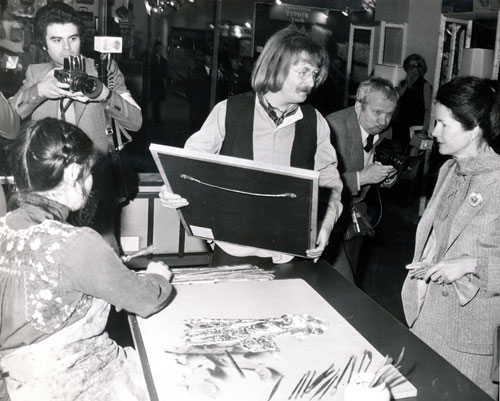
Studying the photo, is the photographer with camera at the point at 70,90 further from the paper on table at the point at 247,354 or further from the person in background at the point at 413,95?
the person in background at the point at 413,95

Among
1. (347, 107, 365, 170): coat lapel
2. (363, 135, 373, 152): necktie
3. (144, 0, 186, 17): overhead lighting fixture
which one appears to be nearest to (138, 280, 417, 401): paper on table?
(347, 107, 365, 170): coat lapel

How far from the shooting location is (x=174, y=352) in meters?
1.35

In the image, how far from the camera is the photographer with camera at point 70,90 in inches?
88.4

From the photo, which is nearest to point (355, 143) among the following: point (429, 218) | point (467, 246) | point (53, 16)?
point (429, 218)

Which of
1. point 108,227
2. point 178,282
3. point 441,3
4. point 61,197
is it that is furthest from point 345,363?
point 441,3

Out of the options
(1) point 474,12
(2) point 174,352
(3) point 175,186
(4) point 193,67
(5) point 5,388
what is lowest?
(5) point 5,388

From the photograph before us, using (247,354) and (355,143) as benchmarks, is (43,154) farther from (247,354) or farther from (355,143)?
(355,143)

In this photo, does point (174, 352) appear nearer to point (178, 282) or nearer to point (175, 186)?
point (178, 282)

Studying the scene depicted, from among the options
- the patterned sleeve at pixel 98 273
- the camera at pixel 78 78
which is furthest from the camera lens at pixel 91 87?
the patterned sleeve at pixel 98 273

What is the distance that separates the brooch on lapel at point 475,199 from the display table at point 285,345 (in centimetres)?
50

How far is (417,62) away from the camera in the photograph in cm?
602

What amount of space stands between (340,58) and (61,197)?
274 inches

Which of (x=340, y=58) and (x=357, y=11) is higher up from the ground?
(x=357, y=11)

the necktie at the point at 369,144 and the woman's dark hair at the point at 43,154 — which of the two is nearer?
the woman's dark hair at the point at 43,154
